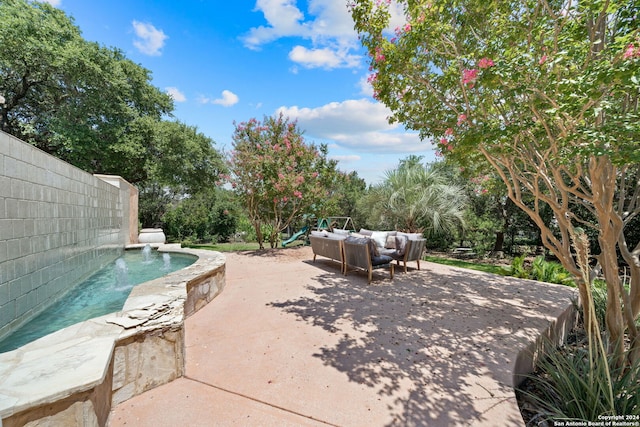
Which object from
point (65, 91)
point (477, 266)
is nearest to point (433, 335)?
point (477, 266)

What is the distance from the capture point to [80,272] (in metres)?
4.84

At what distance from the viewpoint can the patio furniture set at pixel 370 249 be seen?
5.89 metres

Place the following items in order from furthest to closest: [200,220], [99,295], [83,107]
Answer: [200,220] < [83,107] < [99,295]

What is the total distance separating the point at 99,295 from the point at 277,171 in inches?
231

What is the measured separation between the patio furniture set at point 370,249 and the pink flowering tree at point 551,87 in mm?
2752

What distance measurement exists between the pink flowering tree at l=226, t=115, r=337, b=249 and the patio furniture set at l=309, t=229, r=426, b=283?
2.26 meters

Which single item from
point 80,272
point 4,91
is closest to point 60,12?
point 4,91

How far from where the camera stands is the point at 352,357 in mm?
2889

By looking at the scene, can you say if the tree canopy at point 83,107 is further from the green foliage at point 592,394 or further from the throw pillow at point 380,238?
the green foliage at point 592,394

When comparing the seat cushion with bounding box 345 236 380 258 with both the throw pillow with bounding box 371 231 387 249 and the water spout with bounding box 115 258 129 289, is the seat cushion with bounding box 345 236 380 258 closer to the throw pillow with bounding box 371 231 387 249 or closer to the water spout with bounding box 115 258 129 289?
the throw pillow with bounding box 371 231 387 249

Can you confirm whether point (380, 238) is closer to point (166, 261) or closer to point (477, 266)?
point (477, 266)

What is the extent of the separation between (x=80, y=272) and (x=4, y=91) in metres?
11.6

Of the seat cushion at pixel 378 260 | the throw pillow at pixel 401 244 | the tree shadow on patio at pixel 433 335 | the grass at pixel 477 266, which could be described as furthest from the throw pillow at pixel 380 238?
the grass at pixel 477 266

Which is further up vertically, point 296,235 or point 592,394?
point 296,235
